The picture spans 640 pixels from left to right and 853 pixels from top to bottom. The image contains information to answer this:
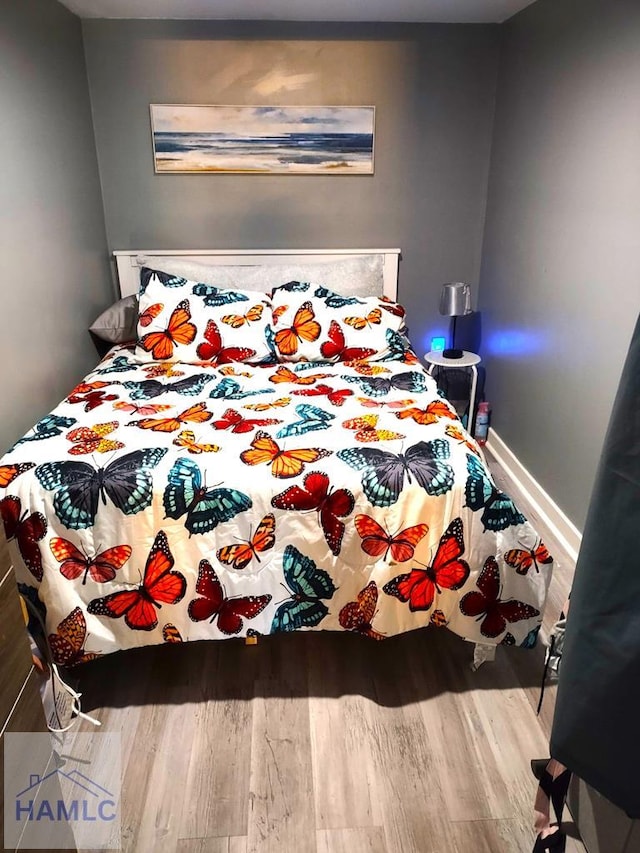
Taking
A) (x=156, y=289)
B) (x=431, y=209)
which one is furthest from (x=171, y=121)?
(x=431, y=209)

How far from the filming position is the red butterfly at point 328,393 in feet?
7.65

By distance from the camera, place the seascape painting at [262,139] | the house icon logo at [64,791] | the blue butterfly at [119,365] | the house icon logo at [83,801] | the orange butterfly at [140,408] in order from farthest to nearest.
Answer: the seascape painting at [262,139] < the blue butterfly at [119,365] < the orange butterfly at [140,408] < the house icon logo at [83,801] < the house icon logo at [64,791]

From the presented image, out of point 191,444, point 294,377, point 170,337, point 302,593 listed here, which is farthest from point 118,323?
point 302,593

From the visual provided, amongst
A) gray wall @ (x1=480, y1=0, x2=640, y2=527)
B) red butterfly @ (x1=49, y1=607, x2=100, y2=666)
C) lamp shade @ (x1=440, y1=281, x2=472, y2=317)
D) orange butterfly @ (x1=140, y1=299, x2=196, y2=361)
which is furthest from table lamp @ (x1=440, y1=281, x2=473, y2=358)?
red butterfly @ (x1=49, y1=607, x2=100, y2=666)

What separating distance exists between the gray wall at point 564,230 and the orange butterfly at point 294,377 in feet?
3.38

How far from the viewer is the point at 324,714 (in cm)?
180

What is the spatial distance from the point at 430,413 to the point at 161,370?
124 centimetres

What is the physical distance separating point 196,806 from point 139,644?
1.60 feet

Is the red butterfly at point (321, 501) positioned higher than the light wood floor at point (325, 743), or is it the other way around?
the red butterfly at point (321, 501)

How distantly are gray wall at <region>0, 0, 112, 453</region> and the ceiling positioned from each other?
256mm

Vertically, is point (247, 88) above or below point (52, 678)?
above

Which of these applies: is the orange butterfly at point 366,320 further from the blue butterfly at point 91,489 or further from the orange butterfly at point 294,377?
the blue butterfly at point 91,489

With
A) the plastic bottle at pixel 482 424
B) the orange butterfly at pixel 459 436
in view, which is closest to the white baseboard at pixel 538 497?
the plastic bottle at pixel 482 424

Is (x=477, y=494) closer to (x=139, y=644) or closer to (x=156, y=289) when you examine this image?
(x=139, y=644)
